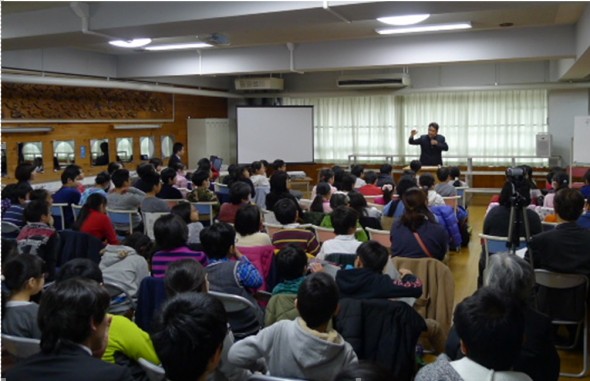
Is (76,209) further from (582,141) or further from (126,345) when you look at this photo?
(582,141)

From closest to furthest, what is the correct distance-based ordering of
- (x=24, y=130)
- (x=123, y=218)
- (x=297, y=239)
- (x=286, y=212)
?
(x=297, y=239), (x=286, y=212), (x=123, y=218), (x=24, y=130)

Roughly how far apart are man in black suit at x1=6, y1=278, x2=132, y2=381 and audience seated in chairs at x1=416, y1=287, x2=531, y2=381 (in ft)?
3.14

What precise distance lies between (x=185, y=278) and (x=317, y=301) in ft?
2.19

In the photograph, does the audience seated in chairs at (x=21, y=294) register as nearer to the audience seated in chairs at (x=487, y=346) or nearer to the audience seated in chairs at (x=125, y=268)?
the audience seated in chairs at (x=125, y=268)

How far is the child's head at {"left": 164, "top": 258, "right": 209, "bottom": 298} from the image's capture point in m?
2.49

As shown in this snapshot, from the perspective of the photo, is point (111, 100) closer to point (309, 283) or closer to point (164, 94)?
point (164, 94)

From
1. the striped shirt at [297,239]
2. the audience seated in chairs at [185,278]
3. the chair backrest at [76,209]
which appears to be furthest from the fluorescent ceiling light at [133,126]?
the audience seated in chairs at [185,278]

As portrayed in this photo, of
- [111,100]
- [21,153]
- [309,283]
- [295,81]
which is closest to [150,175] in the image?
[21,153]

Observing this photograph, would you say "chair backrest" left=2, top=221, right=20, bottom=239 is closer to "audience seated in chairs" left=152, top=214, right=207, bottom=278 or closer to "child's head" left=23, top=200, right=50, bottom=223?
"child's head" left=23, top=200, right=50, bottom=223

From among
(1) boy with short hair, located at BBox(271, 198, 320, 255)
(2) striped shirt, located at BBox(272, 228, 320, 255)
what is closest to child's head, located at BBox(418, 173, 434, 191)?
(1) boy with short hair, located at BBox(271, 198, 320, 255)

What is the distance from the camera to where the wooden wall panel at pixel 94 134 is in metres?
7.56

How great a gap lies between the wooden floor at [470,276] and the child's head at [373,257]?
5.17ft

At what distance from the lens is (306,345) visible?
2.08 meters

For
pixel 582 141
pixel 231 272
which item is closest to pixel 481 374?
pixel 231 272
